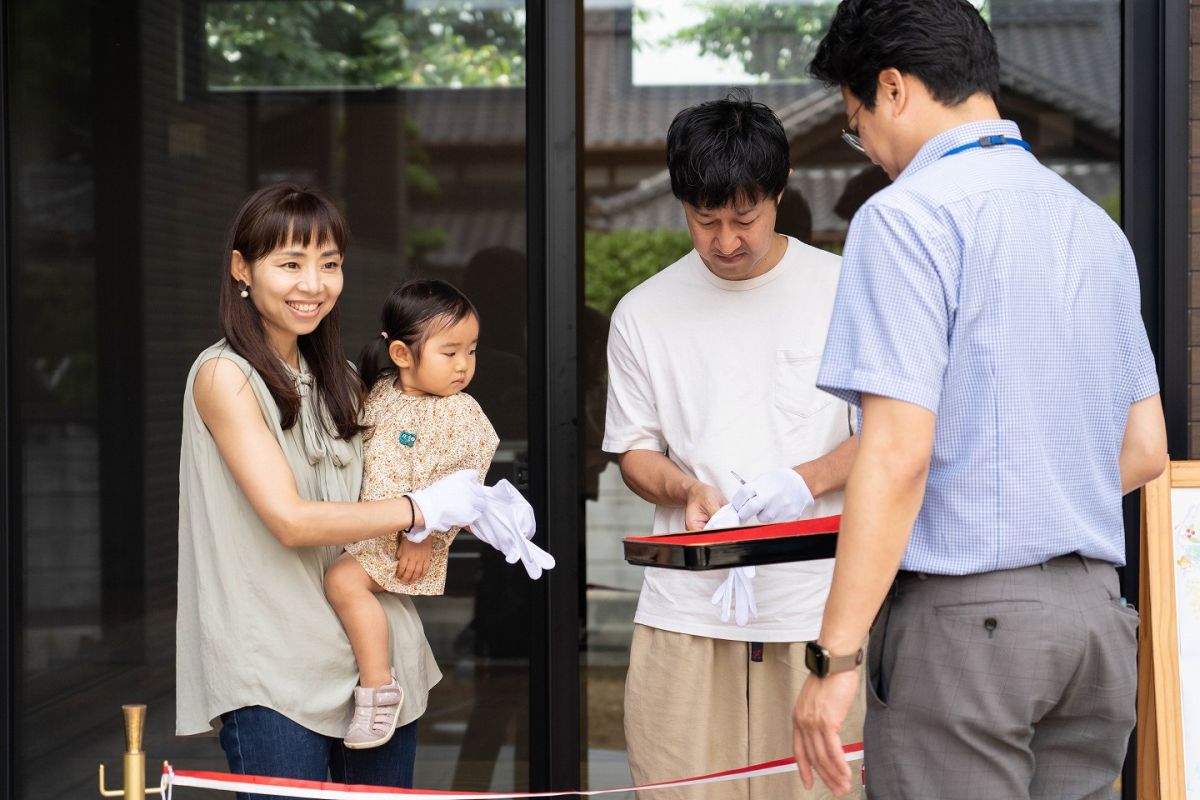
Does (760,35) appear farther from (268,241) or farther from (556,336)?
(268,241)

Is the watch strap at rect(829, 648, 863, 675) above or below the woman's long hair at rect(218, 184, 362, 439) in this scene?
below

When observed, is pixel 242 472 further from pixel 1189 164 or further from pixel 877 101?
pixel 1189 164

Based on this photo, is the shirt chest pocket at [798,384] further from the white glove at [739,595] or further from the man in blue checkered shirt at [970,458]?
the man in blue checkered shirt at [970,458]

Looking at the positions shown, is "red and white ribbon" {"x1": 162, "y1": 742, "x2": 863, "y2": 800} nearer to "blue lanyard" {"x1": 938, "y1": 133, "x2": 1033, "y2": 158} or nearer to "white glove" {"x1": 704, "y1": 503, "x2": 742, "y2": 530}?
"white glove" {"x1": 704, "y1": 503, "x2": 742, "y2": 530}

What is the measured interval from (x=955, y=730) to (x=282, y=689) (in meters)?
0.99

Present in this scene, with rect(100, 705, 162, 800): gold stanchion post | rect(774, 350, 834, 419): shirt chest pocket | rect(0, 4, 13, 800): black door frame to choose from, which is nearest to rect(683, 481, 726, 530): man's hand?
rect(774, 350, 834, 419): shirt chest pocket

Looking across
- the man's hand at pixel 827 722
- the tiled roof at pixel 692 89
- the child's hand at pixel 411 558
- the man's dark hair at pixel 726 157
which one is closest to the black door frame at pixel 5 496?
the tiled roof at pixel 692 89

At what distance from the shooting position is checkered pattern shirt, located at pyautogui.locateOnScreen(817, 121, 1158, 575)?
1470mm

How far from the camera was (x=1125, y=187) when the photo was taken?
2.68 m

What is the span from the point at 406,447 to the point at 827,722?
89 cm

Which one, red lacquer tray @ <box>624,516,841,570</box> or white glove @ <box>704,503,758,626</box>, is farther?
white glove @ <box>704,503,758,626</box>

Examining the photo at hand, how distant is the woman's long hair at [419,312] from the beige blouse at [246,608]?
Result: 22cm

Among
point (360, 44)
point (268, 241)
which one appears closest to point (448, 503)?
point (268, 241)

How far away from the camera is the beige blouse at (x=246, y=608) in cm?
185
